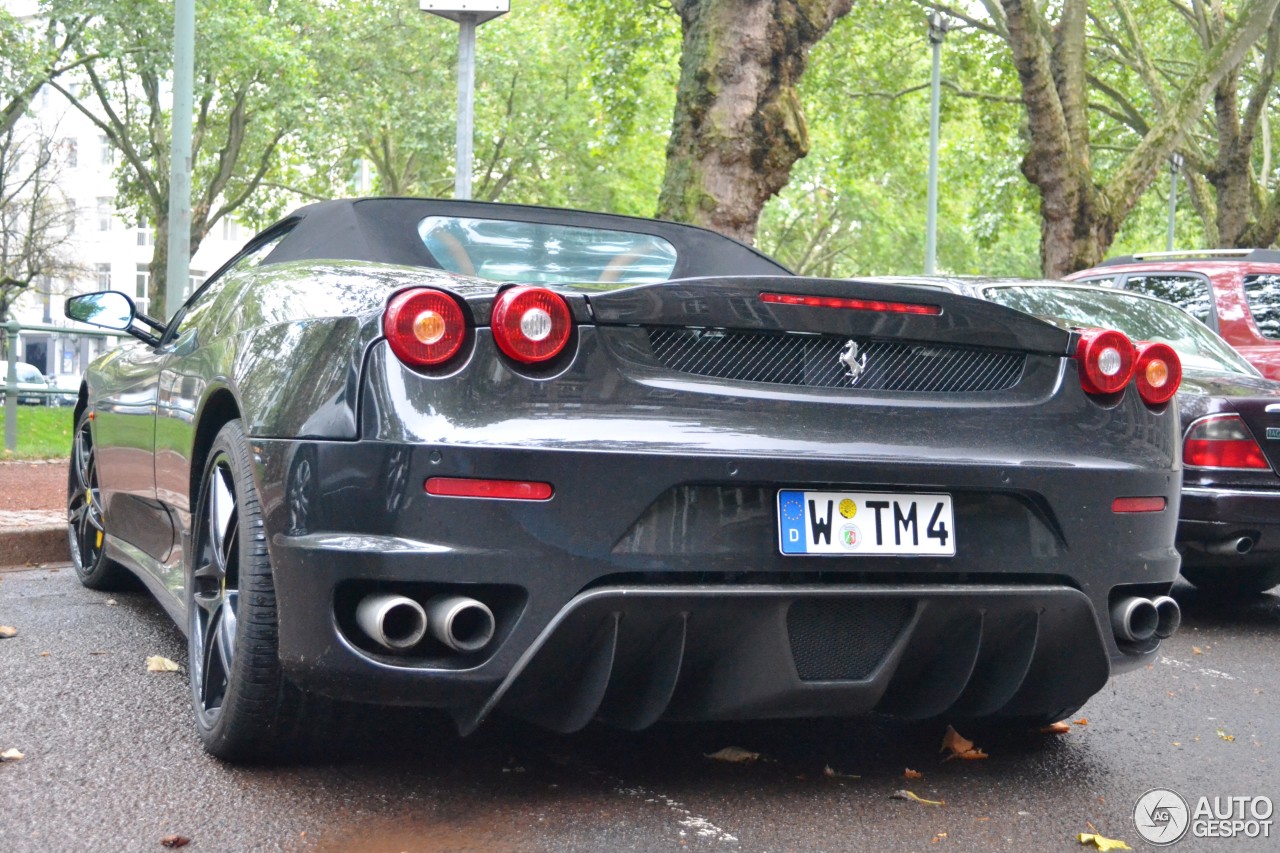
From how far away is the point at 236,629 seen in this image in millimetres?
3352

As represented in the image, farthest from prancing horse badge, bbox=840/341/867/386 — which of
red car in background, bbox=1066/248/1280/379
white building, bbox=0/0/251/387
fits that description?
white building, bbox=0/0/251/387

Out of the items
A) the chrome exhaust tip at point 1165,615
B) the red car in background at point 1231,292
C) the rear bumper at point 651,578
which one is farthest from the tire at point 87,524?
the red car in background at point 1231,292

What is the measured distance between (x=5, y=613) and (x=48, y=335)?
865 cm

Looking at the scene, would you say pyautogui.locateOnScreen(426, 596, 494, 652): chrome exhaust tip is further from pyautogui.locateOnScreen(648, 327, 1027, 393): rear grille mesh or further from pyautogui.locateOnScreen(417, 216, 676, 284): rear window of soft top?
pyautogui.locateOnScreen(417, 216, 676, 284): rear window of soft top

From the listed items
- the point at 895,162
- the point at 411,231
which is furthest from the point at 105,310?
the point at 895,162

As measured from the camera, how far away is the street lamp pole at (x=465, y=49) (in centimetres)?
808

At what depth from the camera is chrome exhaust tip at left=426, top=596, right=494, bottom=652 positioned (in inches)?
117

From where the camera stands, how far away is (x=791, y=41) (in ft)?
37.2

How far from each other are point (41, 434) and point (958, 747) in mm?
11234

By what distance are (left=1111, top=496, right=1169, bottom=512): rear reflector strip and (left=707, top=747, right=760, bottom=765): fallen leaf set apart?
1066mm

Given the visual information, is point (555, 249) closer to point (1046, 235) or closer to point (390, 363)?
point (390, 363)

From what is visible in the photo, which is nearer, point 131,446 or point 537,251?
point 537,251

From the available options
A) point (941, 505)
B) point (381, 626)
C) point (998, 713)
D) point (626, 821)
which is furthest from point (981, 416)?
point (381, 626)

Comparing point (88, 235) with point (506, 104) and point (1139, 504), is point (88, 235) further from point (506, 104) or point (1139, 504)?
point (1139, 504)
